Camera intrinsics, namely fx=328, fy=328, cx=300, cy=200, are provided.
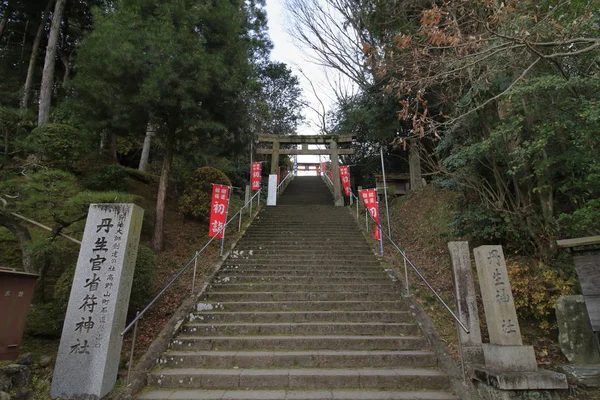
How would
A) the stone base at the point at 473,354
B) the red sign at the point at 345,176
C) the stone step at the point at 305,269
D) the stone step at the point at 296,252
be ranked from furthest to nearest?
the red sign at the point at 345,176, the stone step at the point at 296,252, the stone step at the point at 305,269, the stone base at the point at 473,354

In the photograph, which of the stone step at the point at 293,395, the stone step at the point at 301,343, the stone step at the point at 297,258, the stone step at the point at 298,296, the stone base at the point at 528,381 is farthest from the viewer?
the stone step at the point at 297,258

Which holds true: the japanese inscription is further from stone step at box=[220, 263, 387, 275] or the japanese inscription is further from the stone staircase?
stone step at box=[220, 263, 387, 275]

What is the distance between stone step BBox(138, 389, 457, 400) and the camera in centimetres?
376

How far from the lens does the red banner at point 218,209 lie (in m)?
8.33

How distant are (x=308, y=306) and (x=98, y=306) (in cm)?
322

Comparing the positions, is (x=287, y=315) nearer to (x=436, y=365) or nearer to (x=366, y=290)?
(x=366, y=290)

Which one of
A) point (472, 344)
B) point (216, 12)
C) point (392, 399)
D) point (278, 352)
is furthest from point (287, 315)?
point (216, 12)

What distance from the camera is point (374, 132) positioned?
13.4 meters

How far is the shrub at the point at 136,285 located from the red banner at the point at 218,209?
2.73 m

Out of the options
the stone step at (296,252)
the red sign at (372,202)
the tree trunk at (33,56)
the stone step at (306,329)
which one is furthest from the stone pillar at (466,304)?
the tree trunk at (33,56)

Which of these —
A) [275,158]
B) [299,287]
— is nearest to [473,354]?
[299,287]

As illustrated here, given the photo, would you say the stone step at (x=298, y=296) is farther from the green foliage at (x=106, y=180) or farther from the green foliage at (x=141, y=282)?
the green foliage at (x=106, y=180)

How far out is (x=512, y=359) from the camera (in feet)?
13.2

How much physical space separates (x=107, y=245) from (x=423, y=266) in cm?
682
